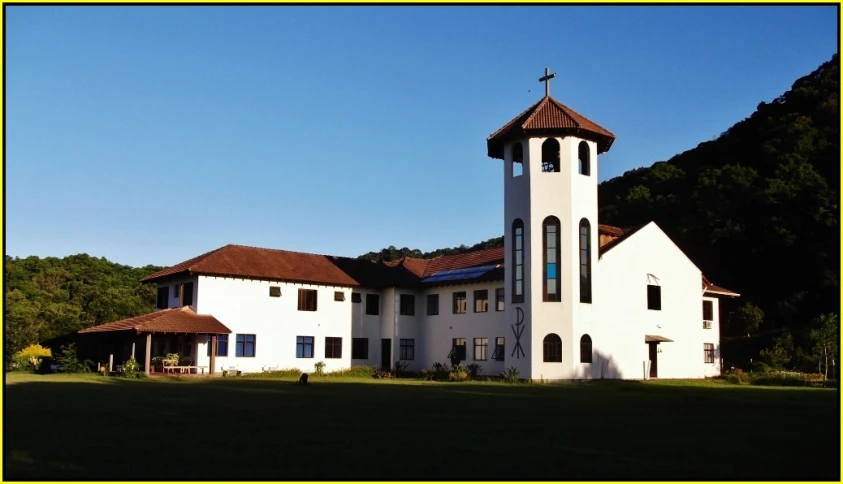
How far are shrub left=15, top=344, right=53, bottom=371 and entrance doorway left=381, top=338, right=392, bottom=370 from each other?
16.9 meters

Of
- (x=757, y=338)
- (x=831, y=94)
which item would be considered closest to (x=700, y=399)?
(x=757, y=338)

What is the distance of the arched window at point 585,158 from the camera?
3534 centimetres

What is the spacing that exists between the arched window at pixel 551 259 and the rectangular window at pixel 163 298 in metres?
19.3

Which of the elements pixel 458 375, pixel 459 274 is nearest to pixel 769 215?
pixel 459 274

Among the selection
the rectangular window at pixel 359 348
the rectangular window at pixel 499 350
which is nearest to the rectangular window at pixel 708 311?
the rectangular window at pixel 499 350

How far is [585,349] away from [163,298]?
2141cm

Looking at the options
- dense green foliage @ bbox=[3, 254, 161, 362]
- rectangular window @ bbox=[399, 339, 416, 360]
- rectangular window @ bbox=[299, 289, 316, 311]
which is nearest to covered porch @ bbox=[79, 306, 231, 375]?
rectangular window @ bbox=[299, 289, 316, 311]

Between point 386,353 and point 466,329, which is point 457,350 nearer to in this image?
point 466,329

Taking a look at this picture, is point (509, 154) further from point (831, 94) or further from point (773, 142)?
point (831, 94)

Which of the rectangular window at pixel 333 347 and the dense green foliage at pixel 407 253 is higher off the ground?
the dense green foliage at pixel 407 253

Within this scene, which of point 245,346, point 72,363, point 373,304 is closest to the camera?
point 72,363

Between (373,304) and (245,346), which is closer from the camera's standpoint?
(245,346)

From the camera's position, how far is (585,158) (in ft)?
117

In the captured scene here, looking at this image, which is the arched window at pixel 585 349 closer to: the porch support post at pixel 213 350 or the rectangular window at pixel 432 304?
the rectangular window at pixel 432 304
